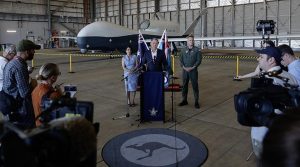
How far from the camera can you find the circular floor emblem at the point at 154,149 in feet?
12.3

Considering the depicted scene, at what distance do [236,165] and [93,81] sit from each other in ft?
25.2

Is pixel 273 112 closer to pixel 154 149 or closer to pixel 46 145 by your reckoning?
pixel 46 145

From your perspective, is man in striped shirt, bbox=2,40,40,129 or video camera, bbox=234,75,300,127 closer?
video camera, bbox=234,75,300,127

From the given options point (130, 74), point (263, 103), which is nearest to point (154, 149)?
point (130, 74)

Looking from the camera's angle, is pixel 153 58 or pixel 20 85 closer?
pixel 20 85

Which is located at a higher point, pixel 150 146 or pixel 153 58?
pixel 153 58

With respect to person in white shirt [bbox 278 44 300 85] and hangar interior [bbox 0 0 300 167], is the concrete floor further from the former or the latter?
person in white shirt [bbox 278 44 300 85]

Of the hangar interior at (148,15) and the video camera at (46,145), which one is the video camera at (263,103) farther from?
the hangar interior at (148,15)

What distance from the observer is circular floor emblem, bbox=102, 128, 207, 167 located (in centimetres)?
368

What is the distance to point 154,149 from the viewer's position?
4090mm


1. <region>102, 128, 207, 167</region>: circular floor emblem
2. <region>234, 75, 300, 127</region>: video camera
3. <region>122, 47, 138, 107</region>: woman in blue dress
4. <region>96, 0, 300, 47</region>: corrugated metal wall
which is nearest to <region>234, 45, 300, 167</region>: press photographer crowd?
<region>234, 75, 300, 127</region>: video camera

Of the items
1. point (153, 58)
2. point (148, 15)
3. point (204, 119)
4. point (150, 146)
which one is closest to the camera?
point (150, 146)

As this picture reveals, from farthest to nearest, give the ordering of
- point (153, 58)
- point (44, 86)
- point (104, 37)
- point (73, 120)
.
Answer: point (104, 37)
point (153, 58)
point (44, 86)
point (73, 120)

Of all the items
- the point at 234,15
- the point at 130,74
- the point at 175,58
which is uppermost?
the point at 234,15
